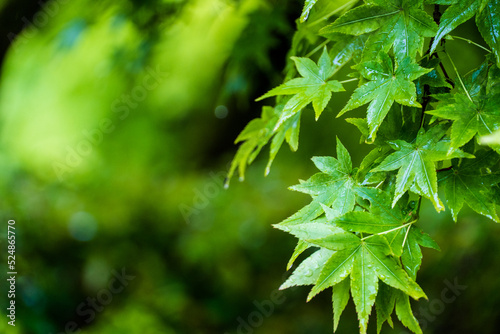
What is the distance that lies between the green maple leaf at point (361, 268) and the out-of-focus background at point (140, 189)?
1488 millimetres

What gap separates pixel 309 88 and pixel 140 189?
1.82m

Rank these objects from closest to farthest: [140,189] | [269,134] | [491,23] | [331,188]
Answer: [491,23]
[331,188]
[269,134]
[140,189]

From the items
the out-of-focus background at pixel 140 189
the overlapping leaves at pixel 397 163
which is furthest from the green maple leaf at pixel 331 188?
the out-of-focus background at pixel 140 189

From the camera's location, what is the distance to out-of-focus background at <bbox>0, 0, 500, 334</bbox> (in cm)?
219

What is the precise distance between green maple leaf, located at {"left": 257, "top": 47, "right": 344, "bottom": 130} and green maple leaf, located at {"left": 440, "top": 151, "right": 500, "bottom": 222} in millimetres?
255

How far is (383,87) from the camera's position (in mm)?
631

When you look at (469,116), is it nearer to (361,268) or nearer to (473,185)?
(473,185)

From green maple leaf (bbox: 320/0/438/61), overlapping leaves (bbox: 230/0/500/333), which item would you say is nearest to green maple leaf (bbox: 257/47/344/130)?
overlapping leaves (bbox: 230/0/500/333)

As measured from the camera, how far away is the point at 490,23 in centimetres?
58

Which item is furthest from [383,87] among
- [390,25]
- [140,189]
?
[140,189]

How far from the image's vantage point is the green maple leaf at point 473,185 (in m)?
0.63

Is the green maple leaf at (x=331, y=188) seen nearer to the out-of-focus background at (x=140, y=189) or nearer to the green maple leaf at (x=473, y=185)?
the green maple leaf at (x=473, y=185)

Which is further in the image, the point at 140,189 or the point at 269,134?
the point at 140,189

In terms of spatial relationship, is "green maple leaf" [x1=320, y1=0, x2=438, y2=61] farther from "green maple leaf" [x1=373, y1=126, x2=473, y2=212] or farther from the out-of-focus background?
the out-of-focus background
